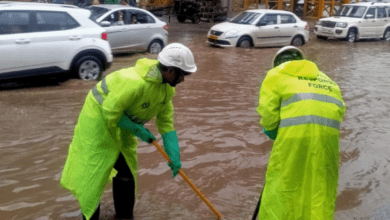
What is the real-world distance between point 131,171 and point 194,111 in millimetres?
4146

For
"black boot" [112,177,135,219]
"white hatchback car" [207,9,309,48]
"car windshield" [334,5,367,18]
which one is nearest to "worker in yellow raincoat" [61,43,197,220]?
"black boot" [112,177,135,219]

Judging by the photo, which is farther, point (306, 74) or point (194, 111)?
point (194, 111)

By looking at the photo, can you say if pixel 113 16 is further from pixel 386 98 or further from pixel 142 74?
pixel 142 74

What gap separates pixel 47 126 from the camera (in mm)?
6270

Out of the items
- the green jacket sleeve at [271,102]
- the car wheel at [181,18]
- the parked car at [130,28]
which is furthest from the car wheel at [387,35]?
the green jacket sleeve at [271,102]

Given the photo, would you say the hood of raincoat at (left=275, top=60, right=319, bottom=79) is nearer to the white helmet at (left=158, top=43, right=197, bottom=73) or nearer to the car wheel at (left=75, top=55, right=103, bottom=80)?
the white helmet at (left=158, top=43, right=197, bottom=73)

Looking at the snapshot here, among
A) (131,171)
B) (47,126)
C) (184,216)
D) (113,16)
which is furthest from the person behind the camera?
(113,16)

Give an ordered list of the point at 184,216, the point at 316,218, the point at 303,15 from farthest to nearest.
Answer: the point at 303,15 < the point at 184,216 < the point at 316,218

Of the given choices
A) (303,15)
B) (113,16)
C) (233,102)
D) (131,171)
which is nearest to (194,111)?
(233,102)

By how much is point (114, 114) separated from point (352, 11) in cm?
1891

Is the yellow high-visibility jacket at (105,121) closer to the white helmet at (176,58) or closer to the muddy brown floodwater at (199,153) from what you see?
the white helmet at (176,58)

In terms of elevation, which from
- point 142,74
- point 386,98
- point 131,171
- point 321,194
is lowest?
point 386,98

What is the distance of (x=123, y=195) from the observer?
3588 mm

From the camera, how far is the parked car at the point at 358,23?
1856 cm
